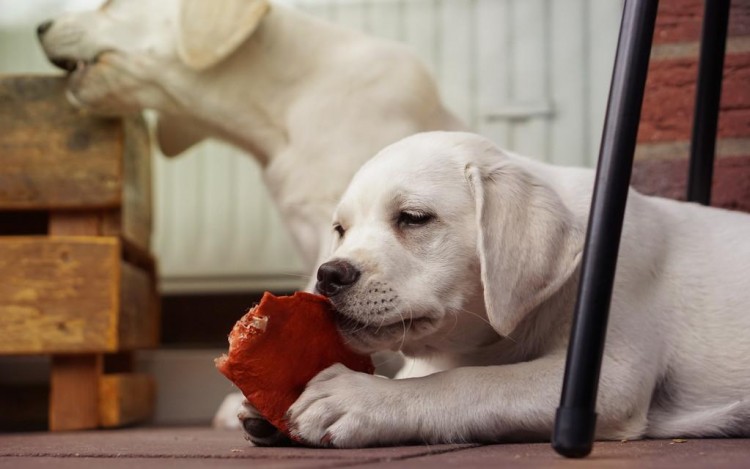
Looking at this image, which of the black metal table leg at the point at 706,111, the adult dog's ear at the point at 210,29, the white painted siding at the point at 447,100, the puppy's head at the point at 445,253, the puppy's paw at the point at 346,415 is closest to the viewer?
the puppy's paw at the point at 346,415

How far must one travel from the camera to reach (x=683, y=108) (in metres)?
2.29

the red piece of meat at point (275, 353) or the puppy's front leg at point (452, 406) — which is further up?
the red piece of meat at point (275, 353)

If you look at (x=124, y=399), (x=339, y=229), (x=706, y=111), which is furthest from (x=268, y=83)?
(x=706, y=111)

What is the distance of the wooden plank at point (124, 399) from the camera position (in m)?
2.44

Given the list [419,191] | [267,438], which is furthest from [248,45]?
[267,438]

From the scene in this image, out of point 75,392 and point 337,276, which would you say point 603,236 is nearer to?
point 337,276

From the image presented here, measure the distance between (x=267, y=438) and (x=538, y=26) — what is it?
6.34ft

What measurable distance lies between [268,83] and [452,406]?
143cm

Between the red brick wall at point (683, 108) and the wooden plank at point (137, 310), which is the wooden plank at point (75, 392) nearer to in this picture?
the wooden plank at point (137, 310)

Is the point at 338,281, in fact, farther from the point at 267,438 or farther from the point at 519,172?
A: the point at 519,172

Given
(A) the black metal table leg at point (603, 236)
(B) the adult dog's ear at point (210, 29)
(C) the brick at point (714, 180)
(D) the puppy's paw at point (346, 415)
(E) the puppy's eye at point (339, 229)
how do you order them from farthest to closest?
(B) the adult dog's ear at point (210, 29) → (C) the brick at point (714, 180) → (E) the puppy's eye at point (339, 229) → (D) the puppy's paw at point (346, 415) → (A) the black metal table leg at point (603, 236)

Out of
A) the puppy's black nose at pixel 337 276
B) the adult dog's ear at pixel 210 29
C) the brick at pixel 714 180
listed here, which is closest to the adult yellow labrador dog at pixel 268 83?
the adult dog's ear at pixel 210 29

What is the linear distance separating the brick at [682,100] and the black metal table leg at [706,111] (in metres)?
0.21

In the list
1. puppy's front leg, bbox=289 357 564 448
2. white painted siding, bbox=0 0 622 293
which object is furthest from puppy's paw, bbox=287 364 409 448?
white painted siding, bbox=0 0 622 293
